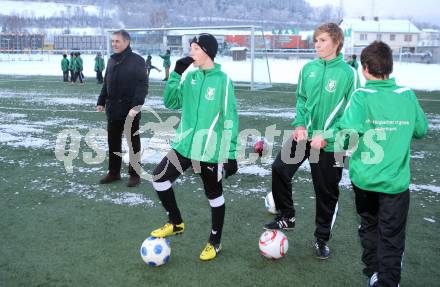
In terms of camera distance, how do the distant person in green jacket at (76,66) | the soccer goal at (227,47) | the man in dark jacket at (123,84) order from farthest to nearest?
the distant person in green jacket at (76,66), the soccer goal at (227,47), the man in dark jacket at (123,84)

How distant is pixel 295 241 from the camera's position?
4.64 meters

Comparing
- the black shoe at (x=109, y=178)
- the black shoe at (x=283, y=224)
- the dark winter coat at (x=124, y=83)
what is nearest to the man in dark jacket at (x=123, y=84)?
the dark winter coat at (x=124, y=83)

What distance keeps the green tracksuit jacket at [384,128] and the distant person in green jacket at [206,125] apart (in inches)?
47.8

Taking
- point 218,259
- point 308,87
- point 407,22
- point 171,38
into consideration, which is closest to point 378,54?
point 308,87

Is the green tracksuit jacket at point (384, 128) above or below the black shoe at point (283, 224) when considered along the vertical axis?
above

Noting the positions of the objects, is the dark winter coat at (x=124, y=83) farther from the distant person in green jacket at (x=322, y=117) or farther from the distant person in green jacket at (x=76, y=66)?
the distant person in green jacket at (x=76, y=66)

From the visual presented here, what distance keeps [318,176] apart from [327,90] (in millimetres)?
794

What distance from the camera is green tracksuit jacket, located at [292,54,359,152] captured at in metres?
3.95

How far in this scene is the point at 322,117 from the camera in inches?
159

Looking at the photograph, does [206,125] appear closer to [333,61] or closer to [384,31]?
[333,61]

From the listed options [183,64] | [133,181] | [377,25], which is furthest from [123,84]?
[377,25]

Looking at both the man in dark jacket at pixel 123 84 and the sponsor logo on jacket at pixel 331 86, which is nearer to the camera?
the sponsor logo on jacket at pixel 331 86

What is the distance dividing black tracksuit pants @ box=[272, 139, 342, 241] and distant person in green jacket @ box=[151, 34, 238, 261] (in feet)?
1.88

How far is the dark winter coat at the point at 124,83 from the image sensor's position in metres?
6.27
